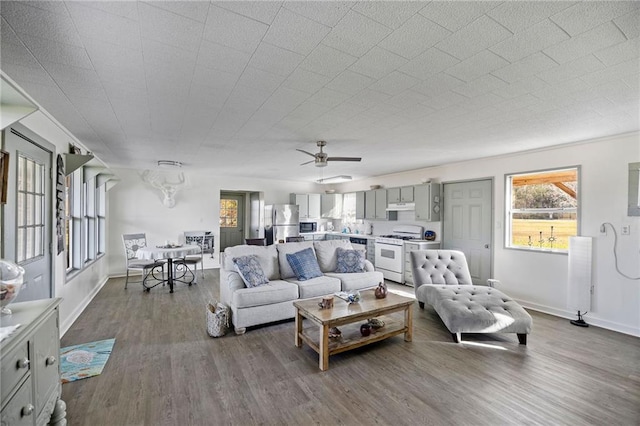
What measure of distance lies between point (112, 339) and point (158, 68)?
2887 mm

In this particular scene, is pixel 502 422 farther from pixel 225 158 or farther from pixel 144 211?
pixel 144 211

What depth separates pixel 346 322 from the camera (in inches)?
109

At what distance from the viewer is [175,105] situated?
266 cm

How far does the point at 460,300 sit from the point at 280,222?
17.1 ft

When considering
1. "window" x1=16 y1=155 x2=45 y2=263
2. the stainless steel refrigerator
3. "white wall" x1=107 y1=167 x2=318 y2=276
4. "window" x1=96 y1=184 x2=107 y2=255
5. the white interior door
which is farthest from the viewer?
the stainless steel refrigerator

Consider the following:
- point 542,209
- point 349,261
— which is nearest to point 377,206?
point 349,261

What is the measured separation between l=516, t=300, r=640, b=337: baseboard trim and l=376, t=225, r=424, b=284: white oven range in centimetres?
207

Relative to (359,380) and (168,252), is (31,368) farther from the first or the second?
(168,252)

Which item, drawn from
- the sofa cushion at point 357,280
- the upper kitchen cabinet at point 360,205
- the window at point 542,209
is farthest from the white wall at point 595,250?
the upper kitchen cabinet at point 360,205

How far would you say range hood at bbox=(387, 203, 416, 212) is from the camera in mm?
6111

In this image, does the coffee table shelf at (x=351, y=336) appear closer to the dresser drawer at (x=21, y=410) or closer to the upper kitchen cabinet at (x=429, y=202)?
the dresser drawer at (x=21, y=410)

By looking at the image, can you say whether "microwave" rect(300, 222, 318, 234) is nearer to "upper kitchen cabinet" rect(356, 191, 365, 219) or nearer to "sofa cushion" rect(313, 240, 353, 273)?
"upper kitchen cabinet" rect(356, 191, 365, 219)

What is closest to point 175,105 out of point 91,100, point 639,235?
point 91,100

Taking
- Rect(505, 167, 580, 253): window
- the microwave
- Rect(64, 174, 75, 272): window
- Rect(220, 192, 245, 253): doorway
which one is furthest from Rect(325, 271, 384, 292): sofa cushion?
Rect(220, 192, 245, 253): doorway
